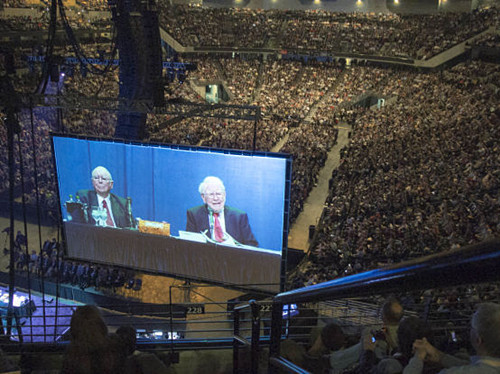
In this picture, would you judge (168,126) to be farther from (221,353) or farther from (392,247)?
(221,353)

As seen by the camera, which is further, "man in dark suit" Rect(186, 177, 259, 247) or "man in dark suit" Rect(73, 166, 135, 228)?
"man in dark suit" Rect(73, 166, 135, 228)

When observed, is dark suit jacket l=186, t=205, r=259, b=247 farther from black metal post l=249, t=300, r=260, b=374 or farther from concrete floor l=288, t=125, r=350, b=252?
black metal post l=249, t=300, r=260, b=374

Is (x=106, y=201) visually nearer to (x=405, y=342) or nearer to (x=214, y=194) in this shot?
(x=214, y=194)

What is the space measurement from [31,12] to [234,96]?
1456cm

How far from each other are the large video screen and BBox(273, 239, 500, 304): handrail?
7053mm

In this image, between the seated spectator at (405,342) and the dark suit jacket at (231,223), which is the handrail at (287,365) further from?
the dark suit jacket at (231,223)

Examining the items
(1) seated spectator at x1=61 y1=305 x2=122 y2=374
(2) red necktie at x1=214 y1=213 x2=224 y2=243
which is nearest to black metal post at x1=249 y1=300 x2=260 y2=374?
(1) seated spectator at x1=61 y1=305 x2=122 y2=374

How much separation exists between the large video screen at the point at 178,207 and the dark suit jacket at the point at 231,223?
21 mm

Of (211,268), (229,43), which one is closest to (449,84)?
(229,43)

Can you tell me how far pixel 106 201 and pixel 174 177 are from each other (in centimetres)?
188

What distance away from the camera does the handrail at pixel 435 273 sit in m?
0.88

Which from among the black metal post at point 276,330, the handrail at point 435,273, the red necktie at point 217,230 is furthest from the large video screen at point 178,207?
the handrail at point 435,273

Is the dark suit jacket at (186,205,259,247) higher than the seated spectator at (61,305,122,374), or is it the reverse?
the dark suit jacket at (186,205,259,247)

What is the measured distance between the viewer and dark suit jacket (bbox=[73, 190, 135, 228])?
980 cm
